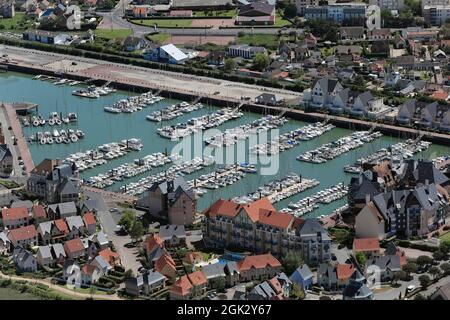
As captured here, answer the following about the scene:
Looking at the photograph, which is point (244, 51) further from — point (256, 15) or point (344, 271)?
point (344, 271)

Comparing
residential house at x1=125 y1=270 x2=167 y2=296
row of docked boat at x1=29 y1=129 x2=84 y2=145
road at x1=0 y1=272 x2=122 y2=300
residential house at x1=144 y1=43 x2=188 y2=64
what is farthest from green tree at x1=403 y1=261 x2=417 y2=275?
residential house at x1=144 y1=43 x2=188 y2=64

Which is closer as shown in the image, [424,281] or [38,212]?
[424,281]

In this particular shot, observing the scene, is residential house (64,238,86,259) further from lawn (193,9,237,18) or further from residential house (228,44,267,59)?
lawn (193,9,237,18)

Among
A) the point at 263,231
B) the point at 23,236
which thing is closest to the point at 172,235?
the point at 263,231

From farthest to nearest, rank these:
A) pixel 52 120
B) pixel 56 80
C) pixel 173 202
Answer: pixel 56 80
pixel 52 120
pixel 173 202

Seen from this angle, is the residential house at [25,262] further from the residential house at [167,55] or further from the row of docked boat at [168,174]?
the residential house at [167,55]

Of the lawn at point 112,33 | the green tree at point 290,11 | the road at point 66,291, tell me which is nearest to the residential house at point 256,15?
the green tree at point 290,11
